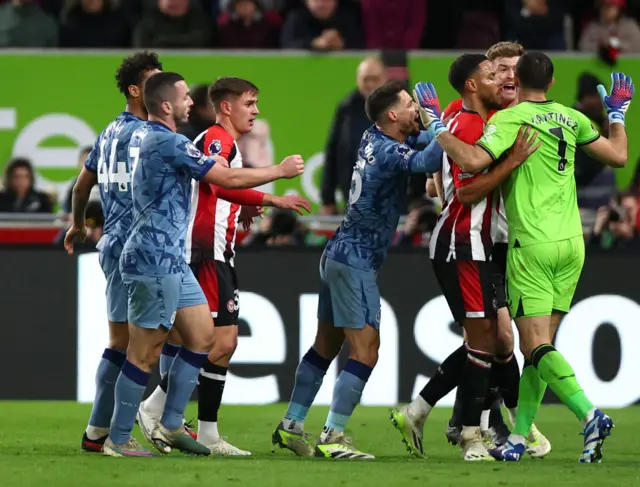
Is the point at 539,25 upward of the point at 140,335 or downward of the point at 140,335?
upward

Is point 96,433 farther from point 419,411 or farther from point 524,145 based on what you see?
point 524,145

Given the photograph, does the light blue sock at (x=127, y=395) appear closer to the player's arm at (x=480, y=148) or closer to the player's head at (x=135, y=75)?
the player's head at (x=135, y=75)

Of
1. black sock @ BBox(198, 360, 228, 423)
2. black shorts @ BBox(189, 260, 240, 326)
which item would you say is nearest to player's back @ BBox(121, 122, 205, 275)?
black shorts @ BBox(189, 260, 240, 326)

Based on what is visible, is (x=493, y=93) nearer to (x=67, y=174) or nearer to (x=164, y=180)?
(x=164, y=180)

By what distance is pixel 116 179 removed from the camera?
8578mm

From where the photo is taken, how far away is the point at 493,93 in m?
8.86

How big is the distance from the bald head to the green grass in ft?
11.1

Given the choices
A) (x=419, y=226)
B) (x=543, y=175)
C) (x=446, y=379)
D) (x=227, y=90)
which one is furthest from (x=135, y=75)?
(x=419, y=226)

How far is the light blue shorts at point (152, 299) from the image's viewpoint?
26.9 ft

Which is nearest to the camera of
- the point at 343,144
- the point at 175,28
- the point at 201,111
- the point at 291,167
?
the point at 291,167

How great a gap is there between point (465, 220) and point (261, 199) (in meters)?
1.16

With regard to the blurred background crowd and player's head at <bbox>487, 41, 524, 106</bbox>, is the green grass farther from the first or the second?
the blurred background crowd

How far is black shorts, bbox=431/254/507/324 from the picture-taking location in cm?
866

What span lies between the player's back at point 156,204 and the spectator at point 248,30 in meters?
6.53
